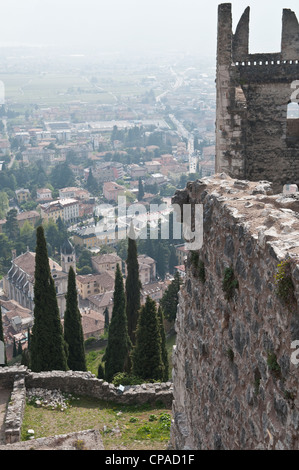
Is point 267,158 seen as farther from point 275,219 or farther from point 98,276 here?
point 98,276

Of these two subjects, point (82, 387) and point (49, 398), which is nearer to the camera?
point (49, 398)

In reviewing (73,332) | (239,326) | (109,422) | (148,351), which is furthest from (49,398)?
(239,326)

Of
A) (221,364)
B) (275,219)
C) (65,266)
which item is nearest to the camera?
(275,219)

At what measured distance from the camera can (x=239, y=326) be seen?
4.35m

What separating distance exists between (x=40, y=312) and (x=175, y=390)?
35.4 ft

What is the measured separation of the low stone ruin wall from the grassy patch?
0.17m

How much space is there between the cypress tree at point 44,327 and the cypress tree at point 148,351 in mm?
2089

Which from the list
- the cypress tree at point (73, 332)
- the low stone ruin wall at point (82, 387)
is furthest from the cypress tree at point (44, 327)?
the cypress tree at point (73, 332)

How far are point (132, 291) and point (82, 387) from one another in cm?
1275

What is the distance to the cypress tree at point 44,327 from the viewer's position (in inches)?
666

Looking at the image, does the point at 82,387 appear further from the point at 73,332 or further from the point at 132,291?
the point at 132,291
